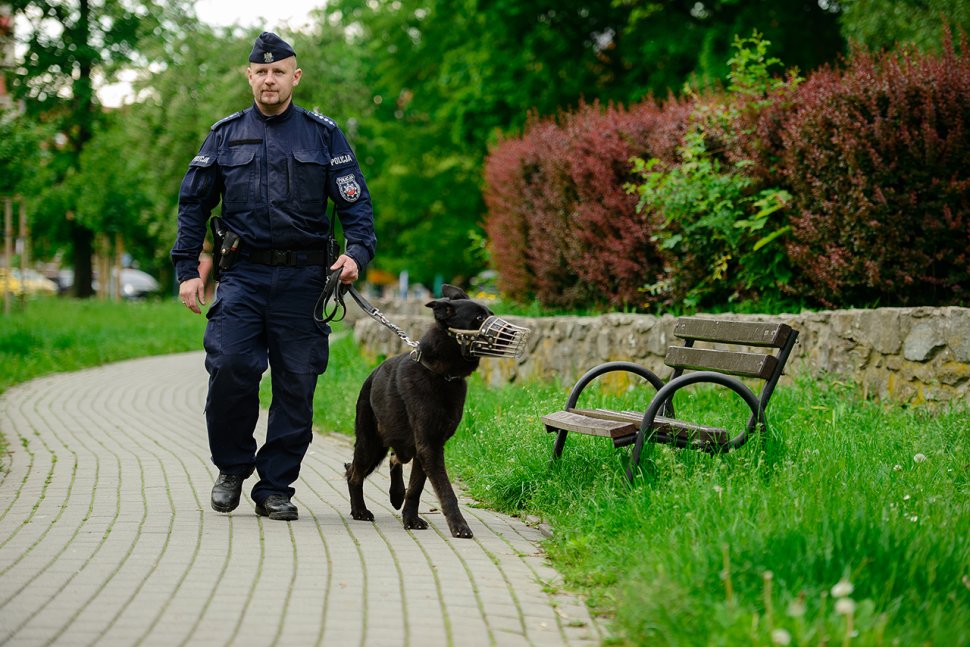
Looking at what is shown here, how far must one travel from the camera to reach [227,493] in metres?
5.90

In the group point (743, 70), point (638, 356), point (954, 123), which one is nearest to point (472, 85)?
point (743, 70)

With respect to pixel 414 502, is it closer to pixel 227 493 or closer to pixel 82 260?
pixel 227 493

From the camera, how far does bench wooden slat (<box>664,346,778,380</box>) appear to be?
5.88 metres

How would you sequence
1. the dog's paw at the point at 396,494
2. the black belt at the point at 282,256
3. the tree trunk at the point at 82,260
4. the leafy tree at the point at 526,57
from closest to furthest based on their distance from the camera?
the black belt at the point at 282,256, the dog's paw at the point at 396,494, the leafy tree at the point at 526,57, the tree trunk at the point at 82,260

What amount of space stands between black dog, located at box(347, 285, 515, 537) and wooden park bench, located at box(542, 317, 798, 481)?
0.73 metres

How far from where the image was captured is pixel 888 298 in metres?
8.74

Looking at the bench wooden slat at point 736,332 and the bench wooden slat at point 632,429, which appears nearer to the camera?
the bench wooden slat at point 632,429

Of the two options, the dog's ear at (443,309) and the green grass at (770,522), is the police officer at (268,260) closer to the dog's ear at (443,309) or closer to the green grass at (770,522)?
the dog's ear at (443,309)

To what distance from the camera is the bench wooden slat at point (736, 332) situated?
5945 millimetres

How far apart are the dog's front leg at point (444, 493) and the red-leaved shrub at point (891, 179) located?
4422 mm

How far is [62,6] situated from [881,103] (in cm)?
3201

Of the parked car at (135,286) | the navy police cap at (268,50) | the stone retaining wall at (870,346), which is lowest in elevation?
the parked car at (135,286)

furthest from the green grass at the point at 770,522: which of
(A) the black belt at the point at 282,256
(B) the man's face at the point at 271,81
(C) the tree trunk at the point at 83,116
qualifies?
(C) the tree trunk at the point at 83,116

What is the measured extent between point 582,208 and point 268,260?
5997 millimetres
